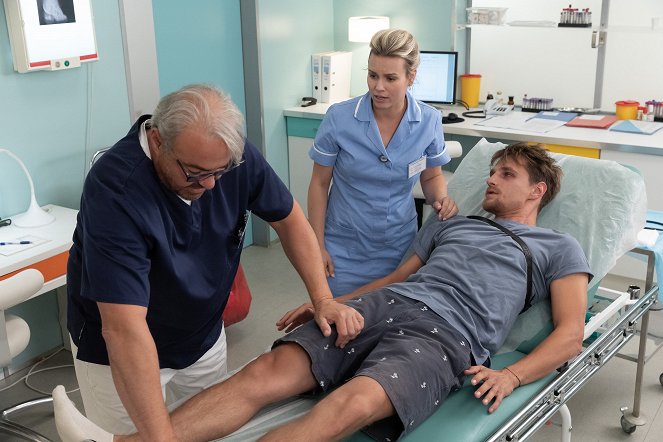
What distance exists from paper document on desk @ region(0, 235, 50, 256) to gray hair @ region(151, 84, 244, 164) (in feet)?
4.97

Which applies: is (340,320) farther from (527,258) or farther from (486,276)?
(527,258)

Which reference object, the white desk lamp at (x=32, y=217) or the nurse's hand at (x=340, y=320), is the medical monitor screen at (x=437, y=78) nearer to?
the white desk lamp at (x=32, y=217)

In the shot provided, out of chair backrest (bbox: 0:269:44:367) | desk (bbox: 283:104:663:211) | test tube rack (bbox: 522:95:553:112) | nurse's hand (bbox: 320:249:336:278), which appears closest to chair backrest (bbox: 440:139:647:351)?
nurse's hand (bbox: 320:249:336:278)

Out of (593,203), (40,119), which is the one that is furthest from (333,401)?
(40,119)

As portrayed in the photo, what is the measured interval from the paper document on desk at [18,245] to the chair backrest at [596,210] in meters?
1.58

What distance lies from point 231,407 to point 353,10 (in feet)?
10.9

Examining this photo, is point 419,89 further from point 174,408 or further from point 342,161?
point 174,408

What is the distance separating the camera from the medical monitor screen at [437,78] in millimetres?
4258

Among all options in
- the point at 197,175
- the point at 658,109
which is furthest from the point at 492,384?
the point at 658,109

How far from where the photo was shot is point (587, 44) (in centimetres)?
414

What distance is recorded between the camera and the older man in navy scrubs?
1.53 metres

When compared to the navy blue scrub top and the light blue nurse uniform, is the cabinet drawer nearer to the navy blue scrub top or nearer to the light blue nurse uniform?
the light blue nurse uniform

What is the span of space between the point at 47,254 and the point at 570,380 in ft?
6.14

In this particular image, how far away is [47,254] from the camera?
2.83 metres
